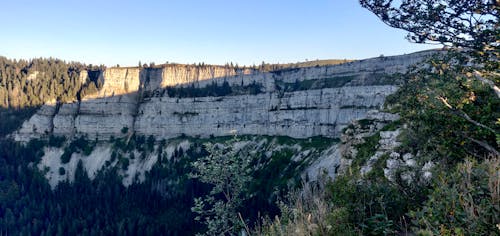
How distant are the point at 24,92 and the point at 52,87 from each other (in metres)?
20.5

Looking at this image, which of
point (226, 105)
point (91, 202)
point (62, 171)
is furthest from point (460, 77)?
point (62, 171)

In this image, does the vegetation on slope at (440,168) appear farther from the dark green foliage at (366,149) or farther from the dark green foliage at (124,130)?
the dark green foliage at (124,130)

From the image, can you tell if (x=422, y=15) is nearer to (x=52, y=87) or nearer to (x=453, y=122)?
(x=453, y=122)

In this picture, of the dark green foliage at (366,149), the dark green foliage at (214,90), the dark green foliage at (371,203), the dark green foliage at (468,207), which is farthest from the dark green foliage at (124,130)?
the dark green foliage at (468,207)

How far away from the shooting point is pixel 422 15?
1683cm

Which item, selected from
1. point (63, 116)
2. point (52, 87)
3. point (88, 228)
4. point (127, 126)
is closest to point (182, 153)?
point (127, 126)

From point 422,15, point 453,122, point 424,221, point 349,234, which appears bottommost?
point 349,234

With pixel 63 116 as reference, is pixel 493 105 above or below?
above

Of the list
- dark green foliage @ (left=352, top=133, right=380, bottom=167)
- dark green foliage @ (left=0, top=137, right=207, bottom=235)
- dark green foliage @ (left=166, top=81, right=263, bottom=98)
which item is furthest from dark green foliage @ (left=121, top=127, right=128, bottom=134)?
dark green foliage @ (left=352, top=133, right=380, bottom=167)

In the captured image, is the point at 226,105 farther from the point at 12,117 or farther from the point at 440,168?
the point at 440,168

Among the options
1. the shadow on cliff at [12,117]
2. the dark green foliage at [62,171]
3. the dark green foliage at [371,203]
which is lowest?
the dark green foliage at [62,171]

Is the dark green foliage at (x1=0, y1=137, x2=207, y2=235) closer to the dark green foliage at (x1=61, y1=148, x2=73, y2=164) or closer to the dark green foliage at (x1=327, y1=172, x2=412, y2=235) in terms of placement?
the dark green foliage at (x1=61, y1=148, x2=73, y2=164)

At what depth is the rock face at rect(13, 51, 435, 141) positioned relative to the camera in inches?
4587

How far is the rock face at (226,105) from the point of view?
116 meters
